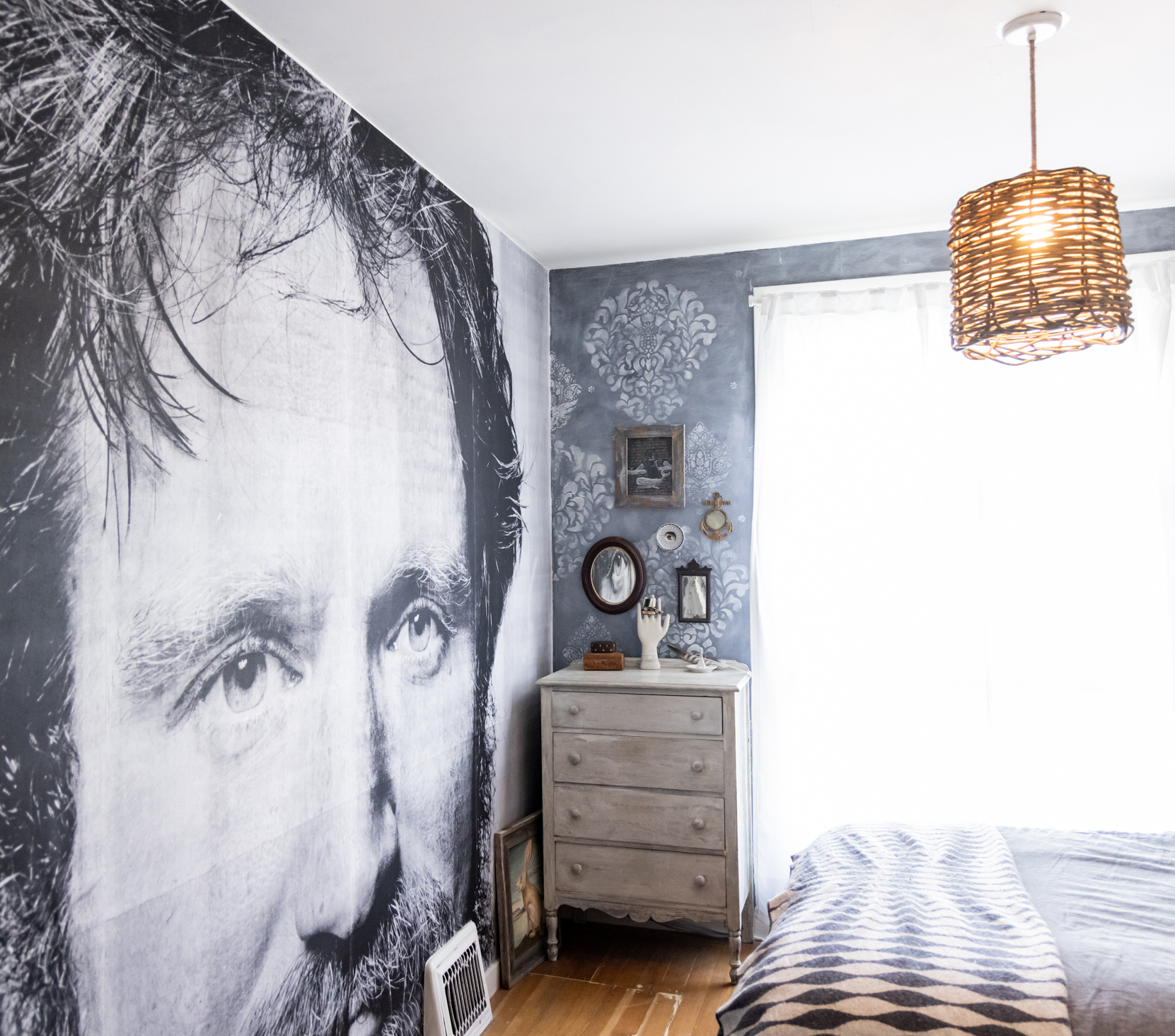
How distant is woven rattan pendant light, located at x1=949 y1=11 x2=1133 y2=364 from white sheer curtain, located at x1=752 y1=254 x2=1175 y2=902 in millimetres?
1422

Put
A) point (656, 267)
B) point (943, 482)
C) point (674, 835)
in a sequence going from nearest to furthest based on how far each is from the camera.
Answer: point (674, 835) → point (943, 482) → point (656, 267)

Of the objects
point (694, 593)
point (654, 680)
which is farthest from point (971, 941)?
Result: point (694, 593)

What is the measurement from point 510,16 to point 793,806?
2.72m

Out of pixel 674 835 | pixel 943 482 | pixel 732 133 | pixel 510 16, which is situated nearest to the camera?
pixel 510 16

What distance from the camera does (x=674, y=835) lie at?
300 cm

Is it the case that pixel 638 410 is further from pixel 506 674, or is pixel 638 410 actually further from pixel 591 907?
pixel 591 907

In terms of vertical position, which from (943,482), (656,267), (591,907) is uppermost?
(656,267)

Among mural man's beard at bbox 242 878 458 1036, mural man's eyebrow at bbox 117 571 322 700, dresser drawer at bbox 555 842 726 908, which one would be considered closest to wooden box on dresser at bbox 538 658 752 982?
dresser drawer at bbox 555 842 726 908

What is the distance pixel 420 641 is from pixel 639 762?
93 cm

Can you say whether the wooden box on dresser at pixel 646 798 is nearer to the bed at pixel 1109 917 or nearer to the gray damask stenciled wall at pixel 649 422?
the gray damask stenciled wall at pixel 649 422

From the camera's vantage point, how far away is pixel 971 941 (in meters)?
1.64

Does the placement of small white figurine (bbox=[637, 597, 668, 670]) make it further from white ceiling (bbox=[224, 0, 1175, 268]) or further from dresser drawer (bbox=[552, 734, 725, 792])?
white ceiling (bbox=[224, 0, 1175, 268])

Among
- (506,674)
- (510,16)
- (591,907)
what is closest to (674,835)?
(591,907)

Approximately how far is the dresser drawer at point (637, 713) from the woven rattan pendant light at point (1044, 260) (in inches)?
63.1
